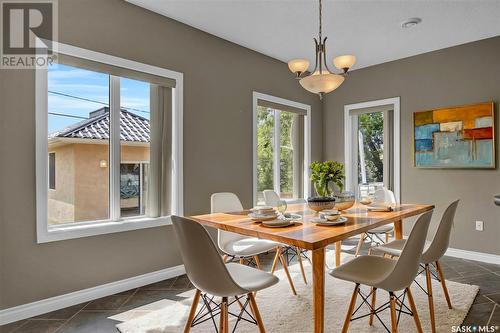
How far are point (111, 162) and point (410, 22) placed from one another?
3.30 m

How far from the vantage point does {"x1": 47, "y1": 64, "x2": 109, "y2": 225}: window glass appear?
265 centimetres

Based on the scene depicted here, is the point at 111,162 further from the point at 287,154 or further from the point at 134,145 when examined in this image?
the point at 287,154

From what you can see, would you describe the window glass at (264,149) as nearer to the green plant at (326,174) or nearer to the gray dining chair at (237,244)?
the gray dining chair at (237,244)

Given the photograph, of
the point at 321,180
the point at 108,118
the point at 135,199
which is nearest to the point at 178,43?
the point at 108,118

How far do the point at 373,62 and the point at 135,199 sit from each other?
3740mm

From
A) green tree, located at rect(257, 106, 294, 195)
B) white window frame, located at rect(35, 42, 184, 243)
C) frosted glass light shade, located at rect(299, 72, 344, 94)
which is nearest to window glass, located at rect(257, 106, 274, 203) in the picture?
green tree, located at rect(257, 106, 294, 195)

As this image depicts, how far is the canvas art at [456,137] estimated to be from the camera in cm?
372

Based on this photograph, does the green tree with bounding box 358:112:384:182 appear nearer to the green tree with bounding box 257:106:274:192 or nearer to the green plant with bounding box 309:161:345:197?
the green tree with bounding box 257:106:274:192

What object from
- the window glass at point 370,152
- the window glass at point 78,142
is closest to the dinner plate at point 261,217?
the window glass at point 78,142

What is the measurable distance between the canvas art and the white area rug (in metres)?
1.65

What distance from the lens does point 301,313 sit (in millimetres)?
2404

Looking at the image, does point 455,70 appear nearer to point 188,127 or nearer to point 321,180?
point 321,180

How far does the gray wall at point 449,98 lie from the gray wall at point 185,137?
4.76 feet

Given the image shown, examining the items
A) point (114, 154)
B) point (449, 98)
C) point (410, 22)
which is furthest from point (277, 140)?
point (114, 154)
